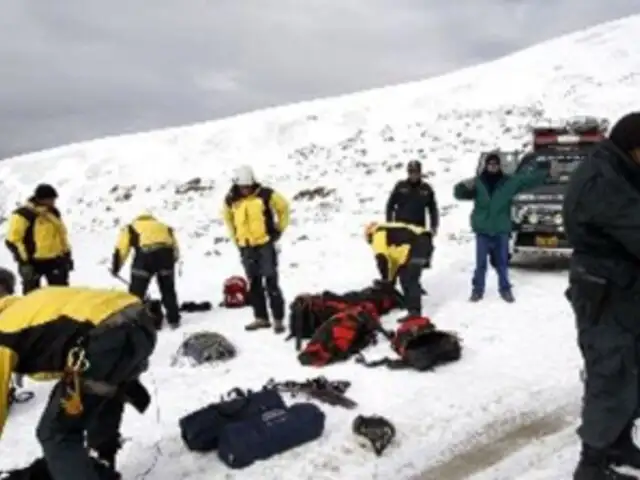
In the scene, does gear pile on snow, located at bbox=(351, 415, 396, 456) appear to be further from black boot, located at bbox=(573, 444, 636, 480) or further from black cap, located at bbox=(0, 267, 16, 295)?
black cap, located at bbox=(0, 267, 16, 295)

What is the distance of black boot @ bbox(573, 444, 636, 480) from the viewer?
4598 mm

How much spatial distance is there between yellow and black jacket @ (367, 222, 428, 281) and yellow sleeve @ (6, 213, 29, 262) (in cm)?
424

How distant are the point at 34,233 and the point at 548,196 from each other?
7.19 meters

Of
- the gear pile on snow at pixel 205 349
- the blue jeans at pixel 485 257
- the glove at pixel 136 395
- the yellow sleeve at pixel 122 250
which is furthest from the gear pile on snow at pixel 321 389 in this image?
the blue jeans at pixel 485 257

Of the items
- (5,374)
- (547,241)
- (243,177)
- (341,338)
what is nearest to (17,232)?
(243,177)

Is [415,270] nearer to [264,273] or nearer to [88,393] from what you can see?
[264,273]

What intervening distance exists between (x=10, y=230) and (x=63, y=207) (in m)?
24.5

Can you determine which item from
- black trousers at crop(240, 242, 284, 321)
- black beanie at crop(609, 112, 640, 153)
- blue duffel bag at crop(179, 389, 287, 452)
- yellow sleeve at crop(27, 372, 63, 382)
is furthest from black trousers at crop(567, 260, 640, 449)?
black trousers at crop(240, 242, 284, 321)

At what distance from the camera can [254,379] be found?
763 centimetres

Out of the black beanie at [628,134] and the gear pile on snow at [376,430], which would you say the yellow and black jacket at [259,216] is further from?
the black beanie at [628,134]

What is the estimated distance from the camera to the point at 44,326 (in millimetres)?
4238

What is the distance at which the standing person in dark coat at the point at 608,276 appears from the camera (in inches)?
168

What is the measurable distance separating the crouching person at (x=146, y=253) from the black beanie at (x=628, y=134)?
6.73 m

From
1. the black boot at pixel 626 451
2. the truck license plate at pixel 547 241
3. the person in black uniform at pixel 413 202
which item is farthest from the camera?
the truck license plate at pixel 547 241
